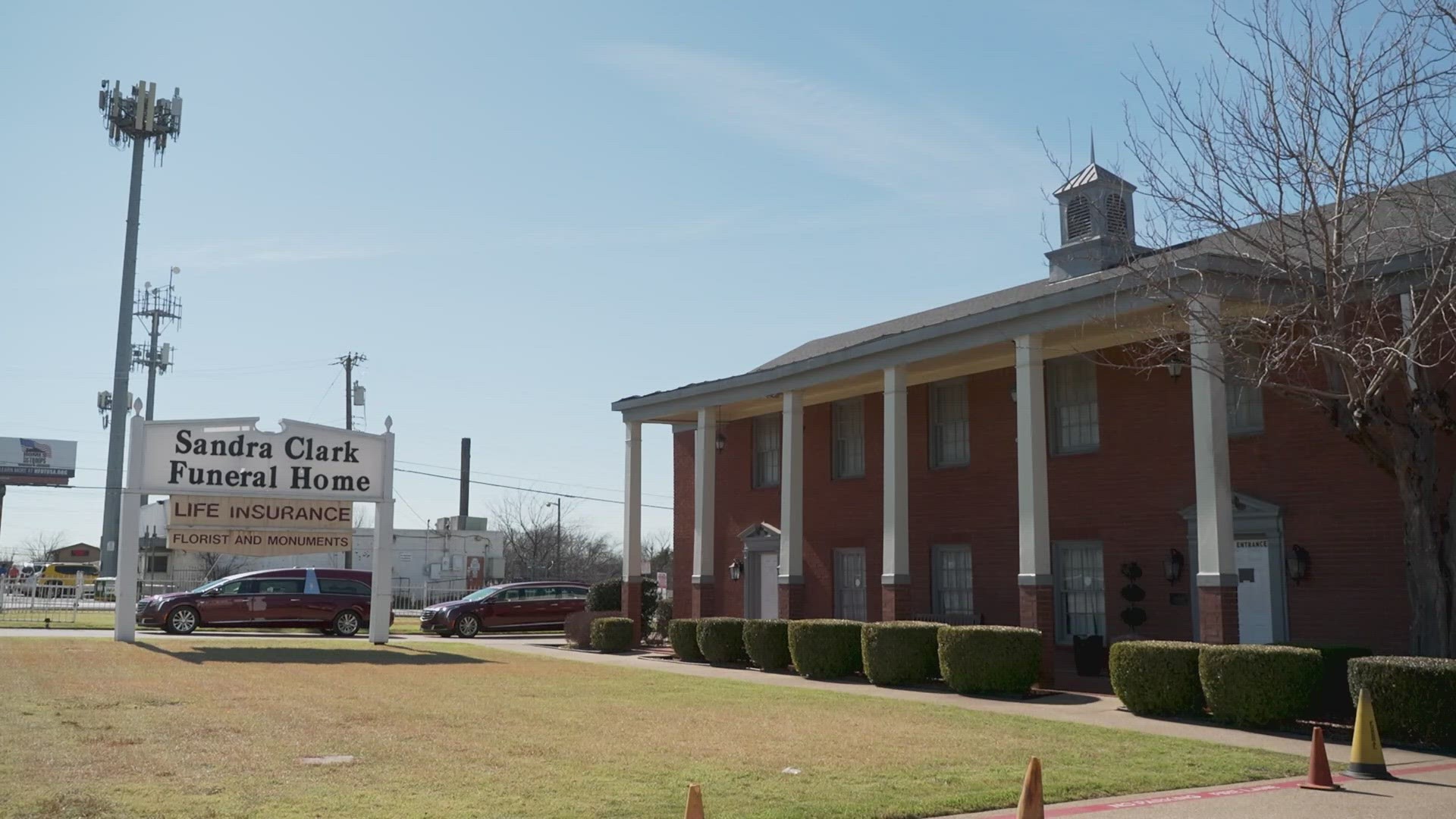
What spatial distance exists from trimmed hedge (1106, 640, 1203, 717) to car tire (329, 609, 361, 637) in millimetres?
21627

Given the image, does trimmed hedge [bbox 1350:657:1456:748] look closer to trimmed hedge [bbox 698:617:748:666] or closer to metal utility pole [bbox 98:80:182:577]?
trimmed hedge [bbox 698:617:748:666]

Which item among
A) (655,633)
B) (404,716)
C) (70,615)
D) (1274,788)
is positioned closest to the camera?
(1274,788)

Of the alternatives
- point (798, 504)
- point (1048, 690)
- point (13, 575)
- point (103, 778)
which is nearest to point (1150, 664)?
point (1048, 690)

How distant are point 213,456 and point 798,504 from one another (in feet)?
38.4

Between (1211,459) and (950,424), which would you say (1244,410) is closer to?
(1211,459)

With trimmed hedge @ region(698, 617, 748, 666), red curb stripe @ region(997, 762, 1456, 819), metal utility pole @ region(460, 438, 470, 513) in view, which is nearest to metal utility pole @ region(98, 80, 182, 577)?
metal utility pole @ region(460, 438, 470, 513)

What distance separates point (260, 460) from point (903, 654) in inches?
557

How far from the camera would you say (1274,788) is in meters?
10.2

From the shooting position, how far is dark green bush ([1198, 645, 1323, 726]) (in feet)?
45.6

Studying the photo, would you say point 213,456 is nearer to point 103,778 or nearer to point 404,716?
point 404,716

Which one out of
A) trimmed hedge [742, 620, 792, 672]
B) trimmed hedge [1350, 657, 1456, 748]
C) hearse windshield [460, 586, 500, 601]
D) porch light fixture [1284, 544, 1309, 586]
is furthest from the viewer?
hearse windshield [460, 586, 500, 601]

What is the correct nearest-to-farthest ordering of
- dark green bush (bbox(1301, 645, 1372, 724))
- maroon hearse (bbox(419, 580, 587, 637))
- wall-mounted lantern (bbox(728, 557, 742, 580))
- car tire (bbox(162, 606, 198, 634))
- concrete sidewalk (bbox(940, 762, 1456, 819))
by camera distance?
concrete sidewalk (bbox(940, 762, 1456, 819)) → dark green bush (bbox(1301, 645, 1372, 724)) → car tire (bbox(162, 606, 198, 634)) → wall-mounted lantern (bbox(728, 557, 742, 580)) → maroon hearse (bbox(419, 580, 587, 637))

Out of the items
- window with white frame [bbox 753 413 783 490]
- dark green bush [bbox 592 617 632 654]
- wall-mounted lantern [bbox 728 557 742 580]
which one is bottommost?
dark green bush [bbox 592 617 632 654]

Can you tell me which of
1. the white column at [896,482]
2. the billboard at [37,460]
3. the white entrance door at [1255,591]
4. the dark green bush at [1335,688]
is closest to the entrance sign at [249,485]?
the white column at [896,482]
